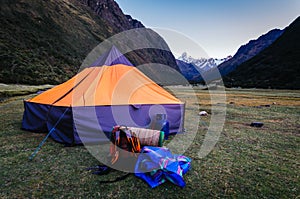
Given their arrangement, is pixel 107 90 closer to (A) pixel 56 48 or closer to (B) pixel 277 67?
(A) pixel 56 48

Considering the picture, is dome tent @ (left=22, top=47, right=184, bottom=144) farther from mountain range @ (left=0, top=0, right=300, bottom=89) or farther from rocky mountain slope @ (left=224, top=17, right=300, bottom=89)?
rocky mountain slope @ (left=224, top=17, right=300, bottom=89)

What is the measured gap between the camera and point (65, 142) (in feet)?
19.2

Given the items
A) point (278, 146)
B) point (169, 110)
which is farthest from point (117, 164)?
point (278, 146)

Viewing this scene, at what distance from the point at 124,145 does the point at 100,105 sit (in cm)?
199

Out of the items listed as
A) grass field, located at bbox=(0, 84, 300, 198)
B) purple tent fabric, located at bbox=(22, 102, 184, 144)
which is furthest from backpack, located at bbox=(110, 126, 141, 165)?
purple tent fabric, located at bbox=(22, 102, 184, 144)

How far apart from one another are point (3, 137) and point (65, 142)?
7.07 ft

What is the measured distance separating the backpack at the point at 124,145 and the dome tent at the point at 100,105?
162 cm

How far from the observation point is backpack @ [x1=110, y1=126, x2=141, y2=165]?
14.8 ft

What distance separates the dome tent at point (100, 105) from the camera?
232 inches

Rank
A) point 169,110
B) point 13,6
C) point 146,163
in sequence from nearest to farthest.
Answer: point 146,163
point 169,110
point 13,6

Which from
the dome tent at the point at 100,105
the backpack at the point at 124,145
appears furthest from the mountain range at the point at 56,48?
the backpack at the point at 124,145

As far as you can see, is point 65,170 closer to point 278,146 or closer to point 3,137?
point 3,137

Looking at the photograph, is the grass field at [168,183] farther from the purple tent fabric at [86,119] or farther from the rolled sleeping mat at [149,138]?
the rolled sleeping mat at [149,138]

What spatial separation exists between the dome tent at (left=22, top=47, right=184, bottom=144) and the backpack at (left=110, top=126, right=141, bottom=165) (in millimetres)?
1617
